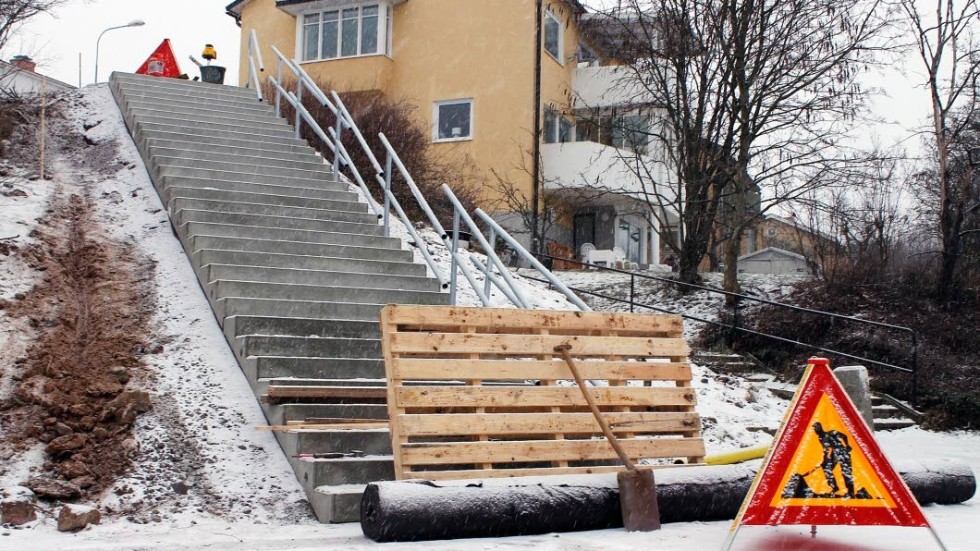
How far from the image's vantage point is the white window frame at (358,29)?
2712cm

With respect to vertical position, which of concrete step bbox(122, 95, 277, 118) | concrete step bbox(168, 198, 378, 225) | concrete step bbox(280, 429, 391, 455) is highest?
concrete step bbox(122, 95, 277, 118)

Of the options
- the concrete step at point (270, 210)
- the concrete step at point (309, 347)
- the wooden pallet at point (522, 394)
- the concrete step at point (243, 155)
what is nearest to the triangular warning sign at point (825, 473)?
the wooden pallet at point (522, 394)

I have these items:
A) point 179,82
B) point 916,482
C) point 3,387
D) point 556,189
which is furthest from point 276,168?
point 556,189

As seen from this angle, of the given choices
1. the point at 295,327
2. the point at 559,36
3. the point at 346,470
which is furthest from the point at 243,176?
the point at 559,36

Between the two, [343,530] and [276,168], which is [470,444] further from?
[276,168]

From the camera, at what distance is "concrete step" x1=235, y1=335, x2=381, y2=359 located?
26.8 ft

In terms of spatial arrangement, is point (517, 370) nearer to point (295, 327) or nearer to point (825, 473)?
point (825, 473)

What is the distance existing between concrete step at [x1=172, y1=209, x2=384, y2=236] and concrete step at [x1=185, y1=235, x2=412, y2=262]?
55 cm

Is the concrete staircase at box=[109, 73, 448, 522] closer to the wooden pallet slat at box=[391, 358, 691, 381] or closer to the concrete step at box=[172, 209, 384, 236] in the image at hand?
the concrete step at box=[172, 209, 384, 236]

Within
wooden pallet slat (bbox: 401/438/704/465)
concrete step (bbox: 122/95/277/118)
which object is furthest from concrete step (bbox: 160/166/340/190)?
wooden pallet slat (bbox: 401/438/704/465)

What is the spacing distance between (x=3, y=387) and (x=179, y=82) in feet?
36.6

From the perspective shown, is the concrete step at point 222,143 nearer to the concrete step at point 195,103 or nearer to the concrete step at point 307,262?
the concrete step at point 195,103

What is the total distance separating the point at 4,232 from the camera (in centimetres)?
984

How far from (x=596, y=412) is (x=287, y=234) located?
5.54 meters
